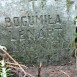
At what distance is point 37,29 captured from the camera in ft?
9.88

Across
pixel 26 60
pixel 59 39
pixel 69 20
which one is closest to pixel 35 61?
pixel 26 60

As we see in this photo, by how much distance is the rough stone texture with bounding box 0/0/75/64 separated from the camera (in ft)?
9.62

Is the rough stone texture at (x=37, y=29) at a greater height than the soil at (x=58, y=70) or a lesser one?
greater

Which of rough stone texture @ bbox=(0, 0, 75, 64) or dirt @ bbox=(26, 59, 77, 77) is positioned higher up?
rough stone texture @ bbox=(0, 0, 75, 64)

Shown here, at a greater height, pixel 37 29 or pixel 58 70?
pixel 37 29

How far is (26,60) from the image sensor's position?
10.2 feet

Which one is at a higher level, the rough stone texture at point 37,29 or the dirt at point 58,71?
the rough stone texture at point 37,29

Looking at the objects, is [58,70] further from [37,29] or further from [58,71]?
[37,29]

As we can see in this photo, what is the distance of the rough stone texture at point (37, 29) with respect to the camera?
115 inches

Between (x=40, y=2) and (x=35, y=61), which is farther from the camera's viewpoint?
(x=35, y=61)

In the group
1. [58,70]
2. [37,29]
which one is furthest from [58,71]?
[37,29]

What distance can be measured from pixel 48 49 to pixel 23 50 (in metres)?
0.25

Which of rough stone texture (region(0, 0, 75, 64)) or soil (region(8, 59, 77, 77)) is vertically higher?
rough stone texture (region(0, 0, 75, 64))

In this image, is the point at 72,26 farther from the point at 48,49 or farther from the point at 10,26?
the point at 10,26
